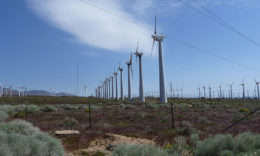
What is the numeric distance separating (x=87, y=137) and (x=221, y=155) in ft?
24.7

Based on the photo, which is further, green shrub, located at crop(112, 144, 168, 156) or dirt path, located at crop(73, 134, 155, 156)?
dirt path, located at crop(73, 134, 155, 156)

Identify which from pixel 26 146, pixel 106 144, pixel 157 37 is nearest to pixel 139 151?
pixel 26 146

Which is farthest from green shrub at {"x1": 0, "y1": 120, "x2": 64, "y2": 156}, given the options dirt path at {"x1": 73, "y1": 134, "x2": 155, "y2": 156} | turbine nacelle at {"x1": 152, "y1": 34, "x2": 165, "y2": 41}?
turbine nacelle at {"x1": 152, "y1": 34, "x2": 165, "y2": 41}

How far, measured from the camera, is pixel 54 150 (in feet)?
25.2

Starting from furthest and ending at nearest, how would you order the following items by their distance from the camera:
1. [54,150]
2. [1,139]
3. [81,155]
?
[81,155] < [54,150] < [1,139]

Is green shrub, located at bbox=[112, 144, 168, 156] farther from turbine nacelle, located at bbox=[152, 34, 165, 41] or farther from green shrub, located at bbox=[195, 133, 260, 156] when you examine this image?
turbine nacelle, located at bbox=[152, 34, 165, 41]

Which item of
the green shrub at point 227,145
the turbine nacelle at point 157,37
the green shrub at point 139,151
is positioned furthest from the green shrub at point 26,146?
the turbine nacelle at point 157,37

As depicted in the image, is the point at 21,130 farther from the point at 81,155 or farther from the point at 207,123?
the point at 207,123

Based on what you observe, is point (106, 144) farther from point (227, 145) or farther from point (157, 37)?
point (157, 37)

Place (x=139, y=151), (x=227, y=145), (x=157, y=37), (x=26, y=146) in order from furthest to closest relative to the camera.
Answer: (x=157, y=37) → (x=227, y=145) → (x=26, y=146) → (x=139, y=151)

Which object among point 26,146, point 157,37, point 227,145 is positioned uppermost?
point 157,37

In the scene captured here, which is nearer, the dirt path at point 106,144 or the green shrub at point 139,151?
the green shrub at point 139,151

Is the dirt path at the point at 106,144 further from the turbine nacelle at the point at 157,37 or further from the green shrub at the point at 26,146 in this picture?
the turbine nacelle at the point at 157,37

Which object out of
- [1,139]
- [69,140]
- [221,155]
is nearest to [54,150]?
[1,139]
